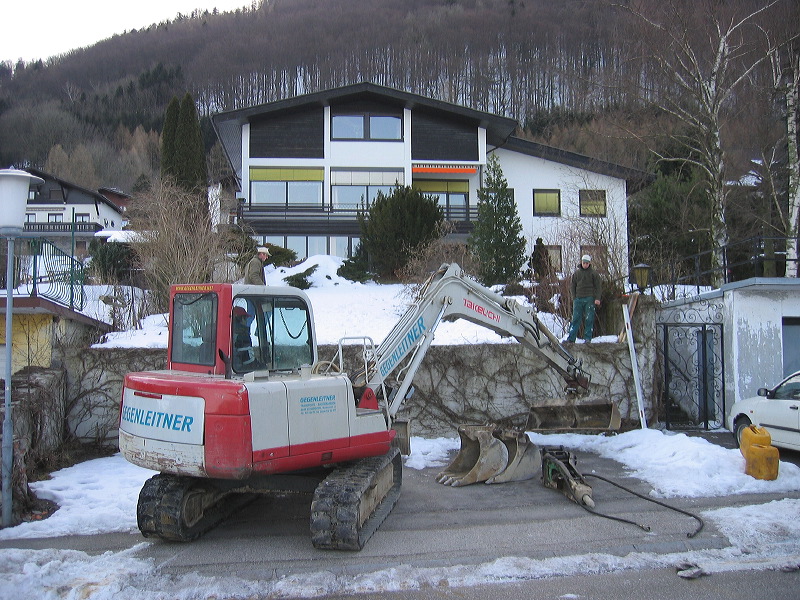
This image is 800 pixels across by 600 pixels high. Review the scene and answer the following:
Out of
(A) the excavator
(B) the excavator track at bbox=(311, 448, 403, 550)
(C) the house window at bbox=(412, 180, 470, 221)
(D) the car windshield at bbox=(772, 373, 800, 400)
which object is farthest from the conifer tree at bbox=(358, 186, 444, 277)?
(B) the excavator track at bbox=(311, 448, 403, 550)

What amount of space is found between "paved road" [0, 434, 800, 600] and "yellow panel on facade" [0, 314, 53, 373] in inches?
233

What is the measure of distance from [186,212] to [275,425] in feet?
46.2

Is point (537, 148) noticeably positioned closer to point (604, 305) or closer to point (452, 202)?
point (452, 202)

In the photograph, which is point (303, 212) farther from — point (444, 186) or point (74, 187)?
point (74, 187)

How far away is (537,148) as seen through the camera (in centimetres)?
3316

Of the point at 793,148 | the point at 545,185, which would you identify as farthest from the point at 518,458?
the point at 545,185

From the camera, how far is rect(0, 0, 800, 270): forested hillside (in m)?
21.2

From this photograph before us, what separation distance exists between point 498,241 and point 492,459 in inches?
567

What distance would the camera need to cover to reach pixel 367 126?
32594mm

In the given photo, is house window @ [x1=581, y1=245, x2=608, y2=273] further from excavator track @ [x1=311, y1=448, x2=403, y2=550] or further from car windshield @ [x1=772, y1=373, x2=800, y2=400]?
excavator track @ [x1=311, y1=448, x2=403, y2=550]

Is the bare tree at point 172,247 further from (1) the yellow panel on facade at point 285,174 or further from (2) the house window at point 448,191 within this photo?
(2) the house window at point 448,191

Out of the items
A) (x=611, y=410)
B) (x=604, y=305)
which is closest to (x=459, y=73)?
(x=604, y=305)

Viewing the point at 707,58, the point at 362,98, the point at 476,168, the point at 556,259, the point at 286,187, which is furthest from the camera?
the point at 476,168

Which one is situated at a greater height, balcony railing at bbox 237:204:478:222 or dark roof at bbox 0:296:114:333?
balcony railing at bbox 237:204:478:222
